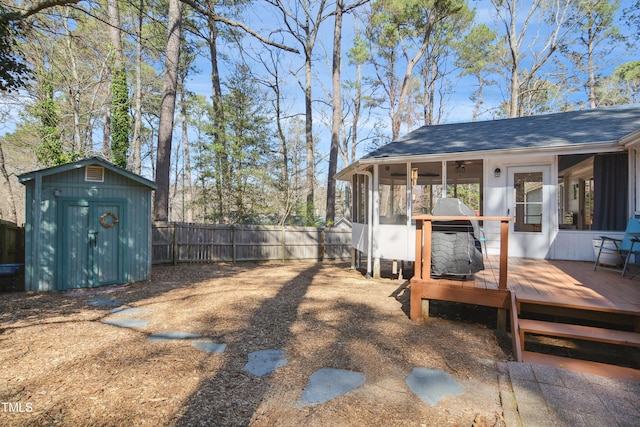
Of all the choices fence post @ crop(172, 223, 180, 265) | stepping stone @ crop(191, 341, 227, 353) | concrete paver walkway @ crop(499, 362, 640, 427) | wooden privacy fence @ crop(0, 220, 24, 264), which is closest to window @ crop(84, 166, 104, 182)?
wooden privacy fence @ crop(0, 220, 24, 264)

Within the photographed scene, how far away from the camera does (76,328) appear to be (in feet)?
13.0

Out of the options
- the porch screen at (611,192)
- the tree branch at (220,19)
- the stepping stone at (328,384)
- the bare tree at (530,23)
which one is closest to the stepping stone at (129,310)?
the stepping stone at (328,384)

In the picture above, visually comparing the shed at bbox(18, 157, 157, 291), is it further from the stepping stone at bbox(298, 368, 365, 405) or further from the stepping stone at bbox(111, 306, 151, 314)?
the stepping stone at bbox(298, 368, 365, 405)

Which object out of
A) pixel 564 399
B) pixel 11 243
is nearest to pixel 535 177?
pixel 564 399

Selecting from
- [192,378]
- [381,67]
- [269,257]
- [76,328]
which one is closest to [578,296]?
[192,378]

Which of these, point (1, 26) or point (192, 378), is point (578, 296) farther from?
point (1, 26)

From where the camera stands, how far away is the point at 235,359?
3152mm

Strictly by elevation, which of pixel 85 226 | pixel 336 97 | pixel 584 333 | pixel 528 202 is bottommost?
pixel 584 333

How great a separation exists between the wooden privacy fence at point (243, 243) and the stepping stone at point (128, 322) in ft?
17.1

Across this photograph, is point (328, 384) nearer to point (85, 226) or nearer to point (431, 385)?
point (431, 385)

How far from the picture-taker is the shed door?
6242 millimetres

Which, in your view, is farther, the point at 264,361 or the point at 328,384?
the point at 264,361

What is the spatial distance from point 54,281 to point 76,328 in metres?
2.93

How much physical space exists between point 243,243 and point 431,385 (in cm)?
878
